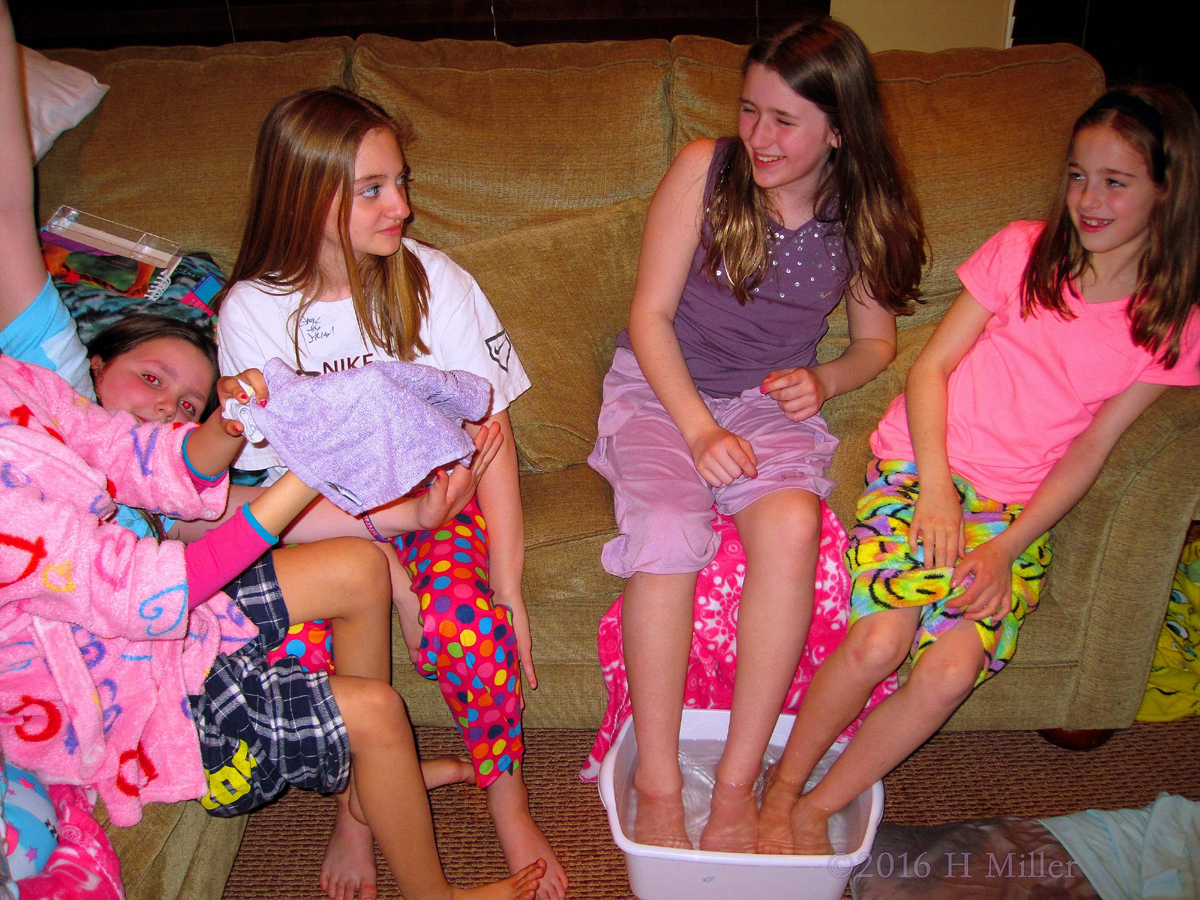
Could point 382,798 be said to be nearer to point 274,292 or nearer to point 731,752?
point 731,752

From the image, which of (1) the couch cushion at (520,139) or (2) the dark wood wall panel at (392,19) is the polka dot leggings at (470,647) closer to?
(1) the couch cushion at (520,139)

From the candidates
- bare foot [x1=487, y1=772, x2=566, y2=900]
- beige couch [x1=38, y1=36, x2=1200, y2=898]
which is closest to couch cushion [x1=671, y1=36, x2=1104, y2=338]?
beige couch [x1=38, y1=36, x2=1200, y2=898]

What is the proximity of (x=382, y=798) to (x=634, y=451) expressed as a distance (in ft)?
2.12

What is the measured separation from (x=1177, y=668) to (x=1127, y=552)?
48 centimetres

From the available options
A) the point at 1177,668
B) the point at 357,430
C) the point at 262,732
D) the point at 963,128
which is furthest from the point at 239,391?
the point at 1177,668

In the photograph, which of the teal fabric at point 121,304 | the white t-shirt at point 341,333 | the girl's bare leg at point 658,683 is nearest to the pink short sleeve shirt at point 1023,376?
the girl's bare leg at point 658,683

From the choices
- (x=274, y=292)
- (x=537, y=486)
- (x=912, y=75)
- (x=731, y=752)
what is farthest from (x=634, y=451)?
(x=912, y=75)

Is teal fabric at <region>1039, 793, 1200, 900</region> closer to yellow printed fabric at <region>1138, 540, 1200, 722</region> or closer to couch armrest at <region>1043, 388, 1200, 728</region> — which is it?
couch armrest at <region>1043, 388, 1200, 728</region>

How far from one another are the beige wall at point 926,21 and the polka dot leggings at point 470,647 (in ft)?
8.69

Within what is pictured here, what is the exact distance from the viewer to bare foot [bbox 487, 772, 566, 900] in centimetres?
134

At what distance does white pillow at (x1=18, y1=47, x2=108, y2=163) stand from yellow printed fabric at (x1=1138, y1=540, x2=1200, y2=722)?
91.6 inches

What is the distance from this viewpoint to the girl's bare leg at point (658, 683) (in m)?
1.24

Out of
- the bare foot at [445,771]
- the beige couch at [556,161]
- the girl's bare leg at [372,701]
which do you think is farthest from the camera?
the beige couch at [556,161]

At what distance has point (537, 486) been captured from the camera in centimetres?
156
